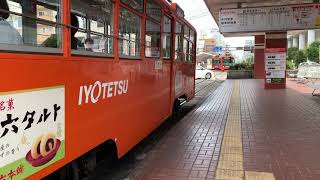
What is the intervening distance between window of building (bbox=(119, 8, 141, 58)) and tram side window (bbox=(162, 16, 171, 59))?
1.88 meters

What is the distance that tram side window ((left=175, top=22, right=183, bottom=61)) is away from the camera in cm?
873

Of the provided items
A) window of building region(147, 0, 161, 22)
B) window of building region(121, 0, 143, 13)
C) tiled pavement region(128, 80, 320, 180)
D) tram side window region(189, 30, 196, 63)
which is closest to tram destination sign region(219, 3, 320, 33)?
tram side window region(189, 30, 196, 63)

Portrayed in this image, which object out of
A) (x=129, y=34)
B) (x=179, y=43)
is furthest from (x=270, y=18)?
(x=129, y=34)

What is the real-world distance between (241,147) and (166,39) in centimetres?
259

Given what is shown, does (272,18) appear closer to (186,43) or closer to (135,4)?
(186,43)

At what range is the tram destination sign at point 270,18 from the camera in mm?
13008

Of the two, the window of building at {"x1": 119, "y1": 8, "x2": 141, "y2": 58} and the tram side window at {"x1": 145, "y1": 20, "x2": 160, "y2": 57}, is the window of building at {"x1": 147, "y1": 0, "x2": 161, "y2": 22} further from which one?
the window of building at {"x1": 119, "y1": 8, "x2": 141, "y2": 58}

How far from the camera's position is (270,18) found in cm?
1359

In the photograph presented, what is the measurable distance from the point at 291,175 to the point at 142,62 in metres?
2.51

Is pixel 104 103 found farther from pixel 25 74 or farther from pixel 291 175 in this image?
pixel 291 175

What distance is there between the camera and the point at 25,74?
107 inches

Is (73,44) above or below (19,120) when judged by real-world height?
above

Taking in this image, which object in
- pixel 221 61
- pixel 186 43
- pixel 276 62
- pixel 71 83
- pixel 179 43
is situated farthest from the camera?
pixel 221 61

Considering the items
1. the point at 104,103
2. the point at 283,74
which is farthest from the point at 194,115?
the point at 283,74
